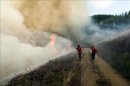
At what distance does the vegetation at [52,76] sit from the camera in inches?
1128

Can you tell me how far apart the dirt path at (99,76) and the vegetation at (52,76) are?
2.28 feet

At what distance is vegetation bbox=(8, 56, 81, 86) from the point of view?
28.6m

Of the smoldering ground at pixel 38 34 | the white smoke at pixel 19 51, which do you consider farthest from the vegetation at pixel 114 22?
the white smoke at pixel 19 51

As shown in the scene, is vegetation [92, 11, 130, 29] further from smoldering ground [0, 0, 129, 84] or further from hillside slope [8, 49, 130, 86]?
hillside slope [8, 49, 130, 86]

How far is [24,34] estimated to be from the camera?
4944cm

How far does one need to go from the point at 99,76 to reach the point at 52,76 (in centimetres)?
418

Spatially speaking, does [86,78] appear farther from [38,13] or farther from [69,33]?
[69,33]

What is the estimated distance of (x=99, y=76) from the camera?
3036 cm

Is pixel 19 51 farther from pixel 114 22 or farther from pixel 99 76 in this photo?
pixel 114 22

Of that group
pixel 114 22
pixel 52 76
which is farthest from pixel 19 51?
pixel 114 22

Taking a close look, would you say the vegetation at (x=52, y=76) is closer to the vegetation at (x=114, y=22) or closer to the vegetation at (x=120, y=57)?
the vegetation at (x=120, y=57)

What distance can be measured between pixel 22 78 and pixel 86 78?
18.9 ft

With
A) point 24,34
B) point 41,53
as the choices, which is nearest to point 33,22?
point 24,34

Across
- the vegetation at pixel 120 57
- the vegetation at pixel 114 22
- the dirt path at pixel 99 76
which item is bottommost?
the dirt path at pixel 99 76
